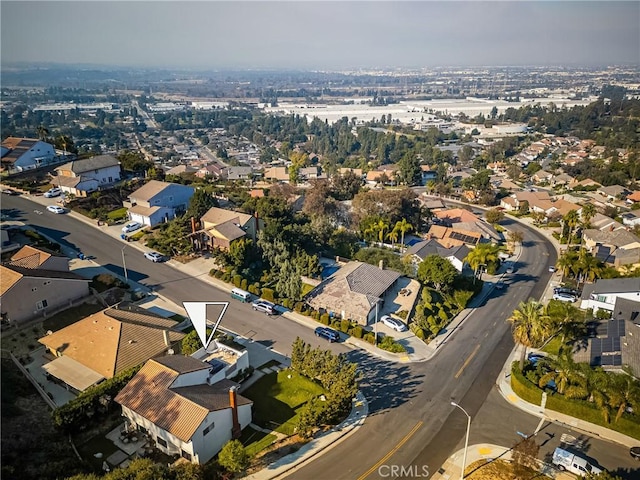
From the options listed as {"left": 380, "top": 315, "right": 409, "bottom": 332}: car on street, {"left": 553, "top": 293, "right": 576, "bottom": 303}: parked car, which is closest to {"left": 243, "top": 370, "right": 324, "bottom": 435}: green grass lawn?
{"left": 380, "top": 315, "right": 409, "bottom": 332}: car on street

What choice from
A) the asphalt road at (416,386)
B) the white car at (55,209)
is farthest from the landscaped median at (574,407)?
A: the white car at (55,209)

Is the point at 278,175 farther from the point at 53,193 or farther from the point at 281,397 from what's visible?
the point at 281,397

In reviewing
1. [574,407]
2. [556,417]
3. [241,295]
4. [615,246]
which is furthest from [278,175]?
[574,407]

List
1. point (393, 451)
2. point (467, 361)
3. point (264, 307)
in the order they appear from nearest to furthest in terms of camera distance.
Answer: point (393, 451) → point (467, 361) → point (264, 307)

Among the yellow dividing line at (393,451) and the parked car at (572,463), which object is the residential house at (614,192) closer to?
the parked car at (572,463)

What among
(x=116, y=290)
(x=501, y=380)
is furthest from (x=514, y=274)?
(x=116, y=290)

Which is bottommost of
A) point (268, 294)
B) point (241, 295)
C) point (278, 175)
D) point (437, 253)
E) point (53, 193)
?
point (278, 175)

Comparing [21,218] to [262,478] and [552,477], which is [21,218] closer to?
[262,478]
